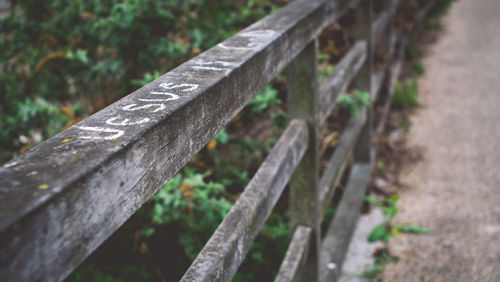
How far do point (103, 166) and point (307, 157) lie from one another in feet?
4.47

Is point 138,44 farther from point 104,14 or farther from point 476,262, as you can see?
point 476,262

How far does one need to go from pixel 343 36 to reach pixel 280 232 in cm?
179

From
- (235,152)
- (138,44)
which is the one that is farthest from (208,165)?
(138,44)

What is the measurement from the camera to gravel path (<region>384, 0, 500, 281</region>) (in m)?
2.64

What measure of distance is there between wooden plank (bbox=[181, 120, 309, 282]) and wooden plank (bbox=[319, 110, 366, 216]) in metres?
0.52

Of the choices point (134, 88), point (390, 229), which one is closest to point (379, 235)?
point (390, 229)

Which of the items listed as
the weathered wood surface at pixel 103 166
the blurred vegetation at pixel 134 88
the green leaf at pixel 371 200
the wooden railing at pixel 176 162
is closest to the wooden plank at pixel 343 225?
the green leaf at pixel 371 200

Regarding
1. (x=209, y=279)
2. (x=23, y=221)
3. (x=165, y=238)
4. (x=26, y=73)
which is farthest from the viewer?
(x=26, y=73)

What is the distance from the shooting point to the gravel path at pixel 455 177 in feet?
8.65

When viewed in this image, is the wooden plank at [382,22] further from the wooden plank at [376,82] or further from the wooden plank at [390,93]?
the wooden plank at [390,93]

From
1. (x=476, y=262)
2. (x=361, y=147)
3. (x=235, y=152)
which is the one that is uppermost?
(x=235, y=152)

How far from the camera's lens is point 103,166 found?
612mm

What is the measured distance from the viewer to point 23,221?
493mm

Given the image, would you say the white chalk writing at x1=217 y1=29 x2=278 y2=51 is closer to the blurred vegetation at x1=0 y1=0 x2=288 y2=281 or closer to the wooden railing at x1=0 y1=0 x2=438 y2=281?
the wooden railing at x1=0 y1=0 x2=438 y2=281
